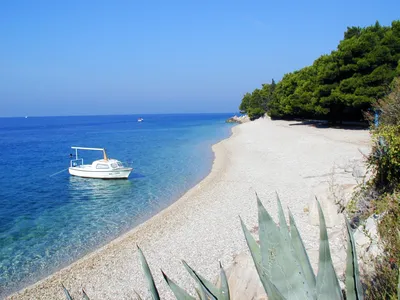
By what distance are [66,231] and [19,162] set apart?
27.1 meters

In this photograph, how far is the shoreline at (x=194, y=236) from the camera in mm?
8828

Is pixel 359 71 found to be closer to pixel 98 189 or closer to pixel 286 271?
pixel 98 189

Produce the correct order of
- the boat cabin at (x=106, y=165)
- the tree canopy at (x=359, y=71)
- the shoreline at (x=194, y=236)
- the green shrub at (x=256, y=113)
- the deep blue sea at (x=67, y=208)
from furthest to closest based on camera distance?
the green shrub at (x=256, y=113) → the tree canopy at (x=359, y=71) → the boat cabin at (x=106, y=165) → the deep blue sea at (x=67, y=208) → the shoreline at (x=194, y=236)

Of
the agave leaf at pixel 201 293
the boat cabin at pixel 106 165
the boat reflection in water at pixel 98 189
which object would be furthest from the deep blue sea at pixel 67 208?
the agave leaf at pixel 201 293

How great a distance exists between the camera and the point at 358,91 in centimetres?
3158

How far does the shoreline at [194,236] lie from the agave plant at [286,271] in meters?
4.06

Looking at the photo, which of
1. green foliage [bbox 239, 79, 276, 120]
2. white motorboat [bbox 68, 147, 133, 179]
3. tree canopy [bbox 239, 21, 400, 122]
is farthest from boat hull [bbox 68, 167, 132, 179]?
green foliage [bbox 239, 79, 276, 120]

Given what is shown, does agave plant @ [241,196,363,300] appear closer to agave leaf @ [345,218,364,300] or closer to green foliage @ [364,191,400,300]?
agave leaf @ [345,218,364,300]

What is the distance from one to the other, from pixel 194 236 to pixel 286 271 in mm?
9440

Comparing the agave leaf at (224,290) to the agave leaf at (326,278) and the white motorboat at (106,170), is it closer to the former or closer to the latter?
the agave leaf at (326,278)

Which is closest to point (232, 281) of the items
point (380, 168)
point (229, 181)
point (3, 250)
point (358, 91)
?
point (380, 168)

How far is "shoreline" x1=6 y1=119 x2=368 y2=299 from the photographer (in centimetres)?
883

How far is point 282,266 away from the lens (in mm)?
2152

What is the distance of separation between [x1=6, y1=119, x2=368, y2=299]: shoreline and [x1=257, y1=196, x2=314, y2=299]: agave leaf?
4109mm
